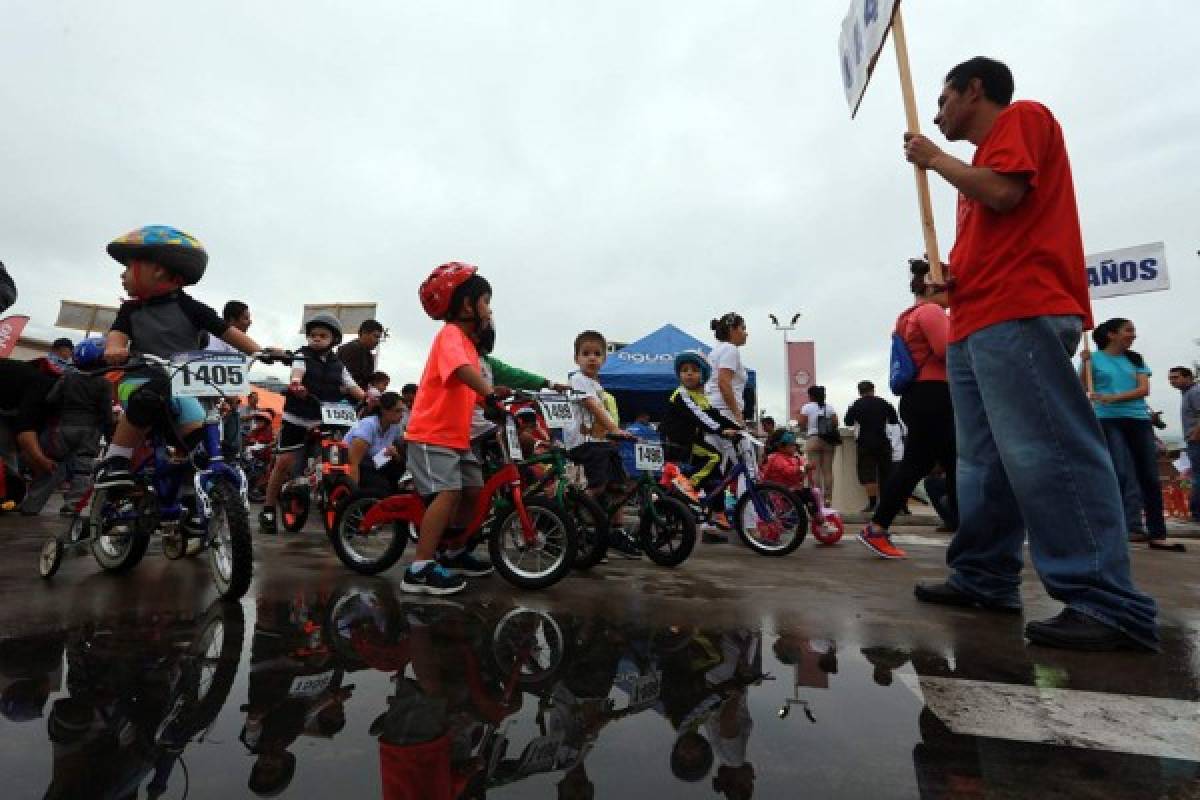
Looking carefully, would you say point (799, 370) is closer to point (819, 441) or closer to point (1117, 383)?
point (819, 441)

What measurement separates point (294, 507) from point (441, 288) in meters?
3.48

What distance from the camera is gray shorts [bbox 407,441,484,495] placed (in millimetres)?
3287

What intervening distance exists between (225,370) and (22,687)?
1753 millimetres

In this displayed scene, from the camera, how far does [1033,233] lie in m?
2.49

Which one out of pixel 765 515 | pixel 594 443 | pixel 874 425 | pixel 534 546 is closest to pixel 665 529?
pixel 594 443

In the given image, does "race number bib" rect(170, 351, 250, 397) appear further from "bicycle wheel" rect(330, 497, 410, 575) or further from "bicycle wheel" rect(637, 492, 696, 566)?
"bicycle wheel" rect(637, 492, 696, 566)

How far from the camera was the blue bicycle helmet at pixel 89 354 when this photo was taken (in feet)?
10.4

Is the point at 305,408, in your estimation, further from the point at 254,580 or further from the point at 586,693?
the point at 586,693

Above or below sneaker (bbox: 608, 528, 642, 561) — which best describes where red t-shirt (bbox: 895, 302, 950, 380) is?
above

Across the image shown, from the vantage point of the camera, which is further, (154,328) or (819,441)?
(819,441)

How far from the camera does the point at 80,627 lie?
2.36 m

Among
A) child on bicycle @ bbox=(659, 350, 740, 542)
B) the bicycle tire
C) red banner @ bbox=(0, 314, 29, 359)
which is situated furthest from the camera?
red banner @ bbox=(0, 314, 29, 359)

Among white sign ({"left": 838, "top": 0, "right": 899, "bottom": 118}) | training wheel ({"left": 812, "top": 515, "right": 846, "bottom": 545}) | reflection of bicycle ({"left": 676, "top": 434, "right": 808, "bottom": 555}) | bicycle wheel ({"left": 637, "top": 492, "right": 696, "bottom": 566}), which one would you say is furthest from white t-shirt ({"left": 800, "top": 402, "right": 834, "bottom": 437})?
white sign ({"left": 838, "top": 0, "right": 899, "bottom": 118})

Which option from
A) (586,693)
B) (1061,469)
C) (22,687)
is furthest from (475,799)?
(1061,469)
